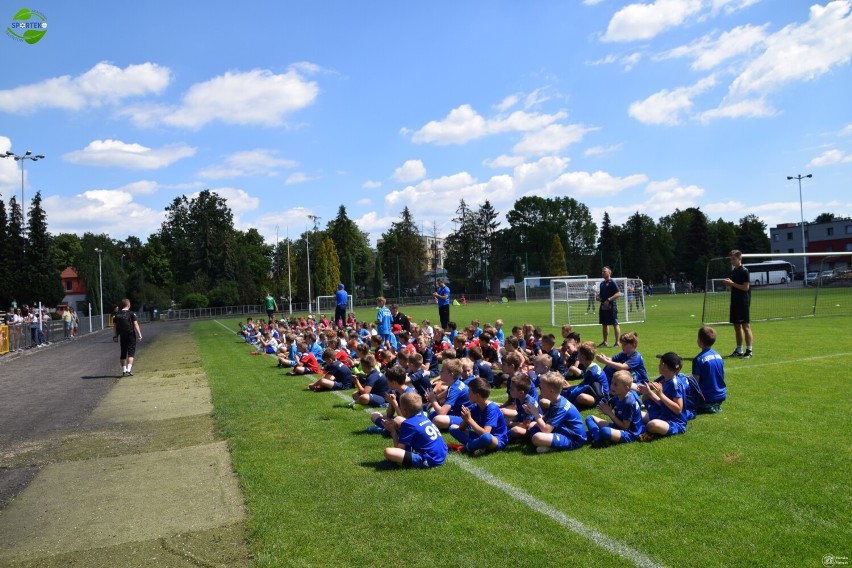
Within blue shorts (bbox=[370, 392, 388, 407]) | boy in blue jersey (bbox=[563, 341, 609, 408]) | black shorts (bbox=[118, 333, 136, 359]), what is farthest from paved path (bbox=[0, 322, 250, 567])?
boy in blue jersey (bbox=[563, 341, 609, 408])

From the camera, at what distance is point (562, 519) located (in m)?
4.64

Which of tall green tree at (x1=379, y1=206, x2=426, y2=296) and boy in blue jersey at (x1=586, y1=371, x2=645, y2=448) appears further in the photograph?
tall green tree at (x1=379, y1=206, x2=426, y2=296)

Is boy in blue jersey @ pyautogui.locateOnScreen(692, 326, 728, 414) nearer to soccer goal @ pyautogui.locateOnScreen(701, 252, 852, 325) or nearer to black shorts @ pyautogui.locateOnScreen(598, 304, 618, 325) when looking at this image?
black shorts @ pyautogui.locateOnScreen(598, 304, 618, 325)

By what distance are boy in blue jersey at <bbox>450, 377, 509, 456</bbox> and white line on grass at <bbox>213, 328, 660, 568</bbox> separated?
0.83 feet

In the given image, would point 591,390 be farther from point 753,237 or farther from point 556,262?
point 753,237

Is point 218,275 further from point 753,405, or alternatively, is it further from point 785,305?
point 753,405

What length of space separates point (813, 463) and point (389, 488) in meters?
3.87

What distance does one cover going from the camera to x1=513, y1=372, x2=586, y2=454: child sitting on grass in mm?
6449

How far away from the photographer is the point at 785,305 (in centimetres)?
2769

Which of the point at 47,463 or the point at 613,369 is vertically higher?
the point at 613,369

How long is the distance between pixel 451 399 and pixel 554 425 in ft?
5.21

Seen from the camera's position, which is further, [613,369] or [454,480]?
[613,369]

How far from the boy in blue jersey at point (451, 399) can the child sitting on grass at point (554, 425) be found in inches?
42.4

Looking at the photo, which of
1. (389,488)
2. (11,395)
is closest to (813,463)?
(389,488)
